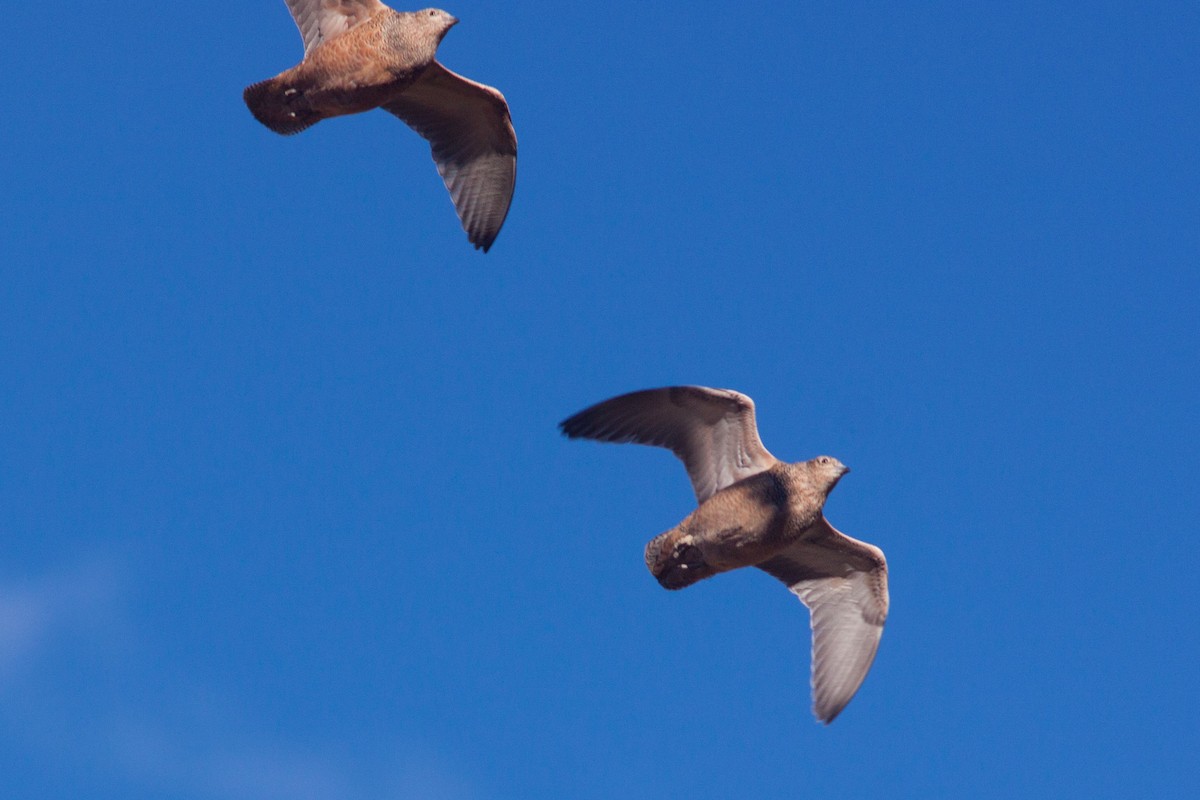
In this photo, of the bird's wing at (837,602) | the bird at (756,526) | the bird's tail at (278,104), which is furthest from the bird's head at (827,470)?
the bird's tail at (278,104)

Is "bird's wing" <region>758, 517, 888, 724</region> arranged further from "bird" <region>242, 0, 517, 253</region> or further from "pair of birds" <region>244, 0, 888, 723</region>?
"bird" <region>242, 0, 517, 253</region>

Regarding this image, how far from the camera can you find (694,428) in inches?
581

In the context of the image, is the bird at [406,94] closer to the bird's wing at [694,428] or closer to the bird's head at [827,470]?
the bird's wing at [694,428]

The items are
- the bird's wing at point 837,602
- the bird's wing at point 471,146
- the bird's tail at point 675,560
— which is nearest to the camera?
the bird's tail at point 675,560

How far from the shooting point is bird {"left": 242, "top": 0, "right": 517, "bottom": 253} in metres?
14.9

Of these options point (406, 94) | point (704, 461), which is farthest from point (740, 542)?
point (406, 94)

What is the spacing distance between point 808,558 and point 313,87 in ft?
19.7

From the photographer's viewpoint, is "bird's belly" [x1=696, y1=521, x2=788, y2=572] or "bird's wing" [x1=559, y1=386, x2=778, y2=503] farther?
"bird's wing" [x1=559, y1=386, x2=778, y2=503]

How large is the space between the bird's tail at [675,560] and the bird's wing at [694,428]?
→ 0.68 meters

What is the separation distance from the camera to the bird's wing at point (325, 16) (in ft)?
50.7

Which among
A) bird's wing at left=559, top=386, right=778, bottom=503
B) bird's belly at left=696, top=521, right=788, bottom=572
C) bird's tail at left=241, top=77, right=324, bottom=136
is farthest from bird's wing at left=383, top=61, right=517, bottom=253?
bird's belly at left=696, top=521, right=788, bottom=572

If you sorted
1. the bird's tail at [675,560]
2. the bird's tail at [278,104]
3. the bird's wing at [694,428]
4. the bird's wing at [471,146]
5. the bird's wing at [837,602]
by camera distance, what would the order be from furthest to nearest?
the bird's wing at [471,146], the bird's wing at [837,602], the bird's tail at [278,104], the bird's wing at [694,428], the bird's tail at [675,560]

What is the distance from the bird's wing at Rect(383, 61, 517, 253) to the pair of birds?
15cm

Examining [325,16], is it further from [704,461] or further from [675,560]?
[675,560]
